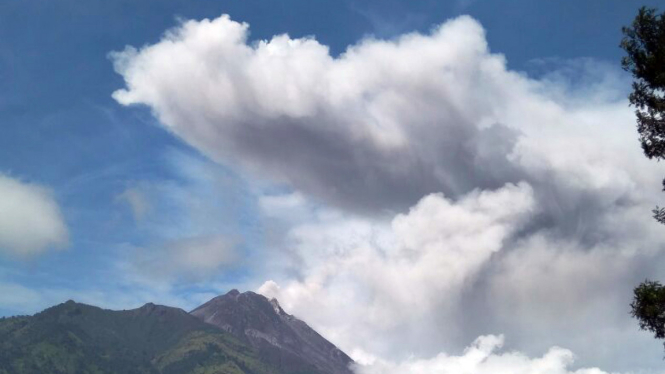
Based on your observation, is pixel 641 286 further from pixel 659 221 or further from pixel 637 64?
pixel 637 64

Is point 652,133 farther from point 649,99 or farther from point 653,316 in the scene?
point 653,316

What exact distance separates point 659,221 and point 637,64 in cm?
1011

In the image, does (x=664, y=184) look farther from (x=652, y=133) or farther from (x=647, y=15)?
(x=647, y=15)

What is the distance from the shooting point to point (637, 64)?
37719 mm

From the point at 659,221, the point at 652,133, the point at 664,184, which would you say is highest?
the point at 652,133

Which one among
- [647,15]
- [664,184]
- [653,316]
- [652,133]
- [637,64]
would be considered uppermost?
[647,15]

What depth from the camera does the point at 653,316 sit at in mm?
33812

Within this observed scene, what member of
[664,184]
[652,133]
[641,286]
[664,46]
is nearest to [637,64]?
[664,46]

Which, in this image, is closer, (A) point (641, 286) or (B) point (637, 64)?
(A) point (641, 286)

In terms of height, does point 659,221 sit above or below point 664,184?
below

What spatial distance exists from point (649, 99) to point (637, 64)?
8.09 feet

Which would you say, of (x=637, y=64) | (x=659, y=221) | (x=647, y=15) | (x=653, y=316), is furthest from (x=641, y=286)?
(x=647, y=15)

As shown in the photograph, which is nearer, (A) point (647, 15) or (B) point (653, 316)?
(B) point (653, 316)

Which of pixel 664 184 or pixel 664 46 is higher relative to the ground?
pixel 664 46
